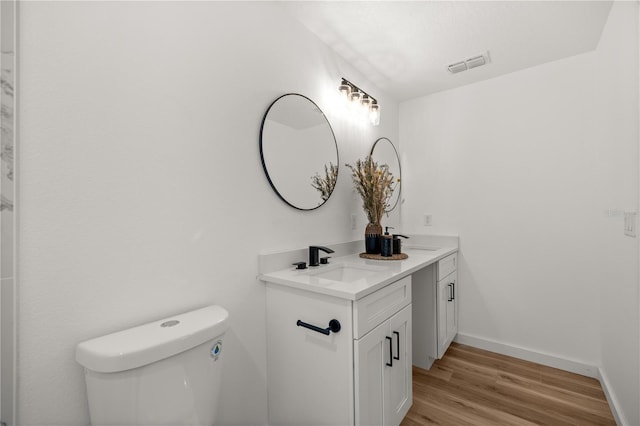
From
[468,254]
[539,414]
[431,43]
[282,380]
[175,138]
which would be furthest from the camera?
[468,254]

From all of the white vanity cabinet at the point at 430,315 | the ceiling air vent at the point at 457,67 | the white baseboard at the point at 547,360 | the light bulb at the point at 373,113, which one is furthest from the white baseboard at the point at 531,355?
the ceiling air vent at the point at 457,67

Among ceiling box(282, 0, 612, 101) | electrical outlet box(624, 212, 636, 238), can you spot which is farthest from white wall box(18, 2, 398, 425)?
electrical outlet box(624, 212, 636, 238)

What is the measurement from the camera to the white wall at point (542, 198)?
1635mm

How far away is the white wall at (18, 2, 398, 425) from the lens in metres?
0.83

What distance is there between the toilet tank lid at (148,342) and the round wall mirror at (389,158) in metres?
1.79

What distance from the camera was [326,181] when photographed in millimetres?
1859

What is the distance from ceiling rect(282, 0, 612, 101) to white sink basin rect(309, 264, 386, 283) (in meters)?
1.36

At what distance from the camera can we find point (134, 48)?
1.03 metres

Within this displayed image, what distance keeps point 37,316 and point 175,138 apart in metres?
0.71

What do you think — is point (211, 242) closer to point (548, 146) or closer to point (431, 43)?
point (431, 43)

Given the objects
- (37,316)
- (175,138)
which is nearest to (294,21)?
(175,138)

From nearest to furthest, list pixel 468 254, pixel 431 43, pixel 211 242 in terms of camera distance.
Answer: pixel 211 242 < pixel 431 43 < pixel 468 254

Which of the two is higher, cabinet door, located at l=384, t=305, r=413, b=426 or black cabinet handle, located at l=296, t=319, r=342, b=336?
black cabinet handle, located at l=296, t=319, r=342, b=336

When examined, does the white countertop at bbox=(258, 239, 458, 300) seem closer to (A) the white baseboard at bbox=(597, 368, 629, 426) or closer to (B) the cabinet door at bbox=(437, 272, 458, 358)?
(B) the cabinet door at bbox=(437, 272, 458, 358)
